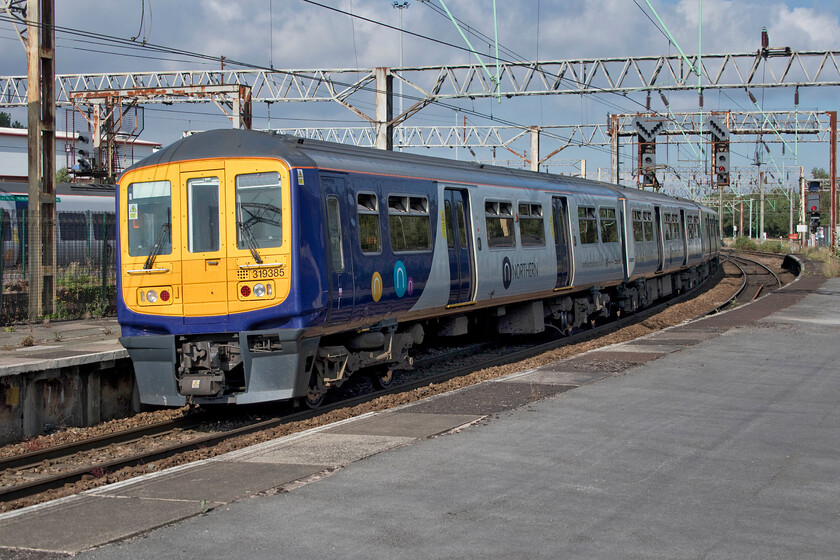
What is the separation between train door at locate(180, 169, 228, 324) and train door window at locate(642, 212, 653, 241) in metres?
15.6

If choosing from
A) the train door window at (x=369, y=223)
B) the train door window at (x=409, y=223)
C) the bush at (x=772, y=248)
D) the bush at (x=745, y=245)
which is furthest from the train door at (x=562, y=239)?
the bush at (x=745, y=245)

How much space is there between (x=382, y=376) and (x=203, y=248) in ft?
11.4

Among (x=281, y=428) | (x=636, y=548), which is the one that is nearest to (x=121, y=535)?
(x=636, y=548)

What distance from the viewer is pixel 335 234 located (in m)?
10.5

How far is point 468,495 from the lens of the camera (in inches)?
260

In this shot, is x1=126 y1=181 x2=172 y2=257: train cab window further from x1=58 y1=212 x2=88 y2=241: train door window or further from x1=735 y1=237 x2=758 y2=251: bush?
x1=735 y1=237 x2=758 y2=251: bush

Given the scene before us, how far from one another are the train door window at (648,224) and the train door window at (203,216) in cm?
1556

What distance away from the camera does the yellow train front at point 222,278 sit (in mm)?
9812

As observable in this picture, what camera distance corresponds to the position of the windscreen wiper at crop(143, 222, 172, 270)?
10.2 metres

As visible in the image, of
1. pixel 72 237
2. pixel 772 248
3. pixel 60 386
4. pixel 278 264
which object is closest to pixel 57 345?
pixel 60 386

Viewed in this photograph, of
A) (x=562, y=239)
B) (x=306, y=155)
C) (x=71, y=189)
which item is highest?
(x=71, y=189)

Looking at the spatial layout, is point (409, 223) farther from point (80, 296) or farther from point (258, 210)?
point (80, 296)

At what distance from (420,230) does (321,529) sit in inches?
275

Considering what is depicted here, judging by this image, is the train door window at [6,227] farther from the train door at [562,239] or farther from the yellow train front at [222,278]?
the train door at [562,239]
